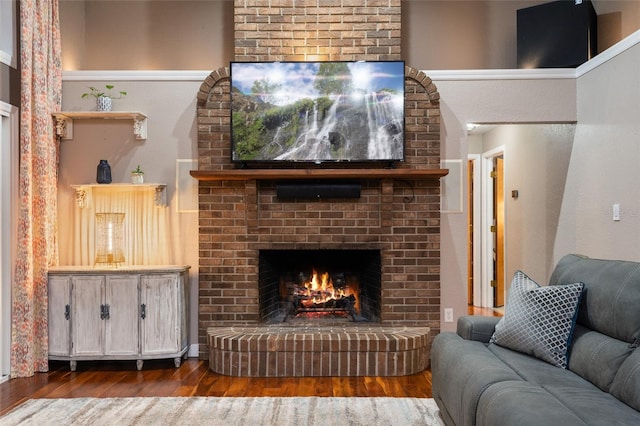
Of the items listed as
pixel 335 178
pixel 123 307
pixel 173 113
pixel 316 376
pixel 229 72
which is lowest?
pixel 316 376

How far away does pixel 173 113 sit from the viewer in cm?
456

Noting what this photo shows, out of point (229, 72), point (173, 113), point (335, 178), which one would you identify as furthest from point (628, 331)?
point (173, 113)

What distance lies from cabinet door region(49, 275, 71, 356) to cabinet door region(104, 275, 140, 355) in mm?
284

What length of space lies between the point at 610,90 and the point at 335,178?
210 cm

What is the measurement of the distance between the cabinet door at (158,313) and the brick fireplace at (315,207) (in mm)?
303

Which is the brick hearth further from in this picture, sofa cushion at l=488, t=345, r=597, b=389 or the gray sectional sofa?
sofa cushion at l=488, t=345, r=597, b=389

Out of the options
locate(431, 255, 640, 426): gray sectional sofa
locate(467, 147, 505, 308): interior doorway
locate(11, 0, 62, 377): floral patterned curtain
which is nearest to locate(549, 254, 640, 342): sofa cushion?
locate(431, 255, 640, 426): gray sectional sofa

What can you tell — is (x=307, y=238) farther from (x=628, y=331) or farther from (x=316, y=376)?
(x=628, y=331)

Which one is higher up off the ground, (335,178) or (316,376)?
(335,178)

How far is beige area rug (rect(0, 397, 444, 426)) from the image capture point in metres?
3.05

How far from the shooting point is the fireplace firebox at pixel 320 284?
4.75 meters

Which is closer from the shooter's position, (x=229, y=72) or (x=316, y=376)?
(x=316, y=376)

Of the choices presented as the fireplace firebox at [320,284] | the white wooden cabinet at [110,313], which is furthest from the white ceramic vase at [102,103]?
the fireplace firebox at [320,284]

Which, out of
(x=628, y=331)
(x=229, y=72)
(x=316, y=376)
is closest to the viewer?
(x=628, y=331)
